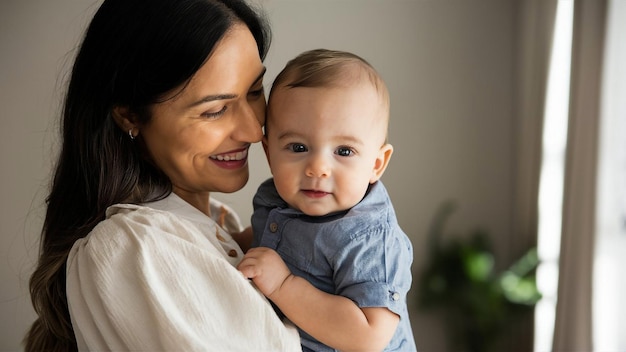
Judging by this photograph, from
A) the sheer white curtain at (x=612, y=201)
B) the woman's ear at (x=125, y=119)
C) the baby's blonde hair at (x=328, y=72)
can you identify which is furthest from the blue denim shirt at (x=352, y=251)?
the sheer white curtain at (x=612, y=201)

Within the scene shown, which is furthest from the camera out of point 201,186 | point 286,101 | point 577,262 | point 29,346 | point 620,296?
point 577,262

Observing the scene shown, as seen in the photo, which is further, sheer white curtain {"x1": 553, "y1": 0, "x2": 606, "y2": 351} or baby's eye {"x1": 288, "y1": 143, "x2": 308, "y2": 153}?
sheer white curtain {"x1": 553, "y1": 0, "x2": 606, "y2": 351}

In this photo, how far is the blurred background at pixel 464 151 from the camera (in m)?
2.79

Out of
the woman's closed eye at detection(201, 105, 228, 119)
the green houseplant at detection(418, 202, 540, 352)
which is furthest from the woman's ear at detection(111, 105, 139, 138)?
the green houseplant at detection(418, 202, 540, 352)

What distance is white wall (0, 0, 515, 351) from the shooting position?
3186 millimetres

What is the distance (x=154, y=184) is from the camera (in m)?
1.54

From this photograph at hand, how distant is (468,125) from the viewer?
3.57 metres

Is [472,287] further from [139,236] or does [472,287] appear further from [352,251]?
[139,236]

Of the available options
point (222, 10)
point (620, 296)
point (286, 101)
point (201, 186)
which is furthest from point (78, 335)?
point (620, 296)

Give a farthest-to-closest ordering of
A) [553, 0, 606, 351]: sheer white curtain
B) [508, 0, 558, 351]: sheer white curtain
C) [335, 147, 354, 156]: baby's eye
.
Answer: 1. [508, 0, 558, 351]: sheer white curtain
2. [553, 0, 606, 351]: sheer white curtain
3. [335, 147, 354, 156]: baby's eye

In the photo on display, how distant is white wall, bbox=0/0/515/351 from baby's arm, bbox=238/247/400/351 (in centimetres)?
210

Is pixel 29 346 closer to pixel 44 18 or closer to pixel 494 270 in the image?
pixel 44 18

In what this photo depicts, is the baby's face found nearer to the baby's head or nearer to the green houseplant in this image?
the baby's head

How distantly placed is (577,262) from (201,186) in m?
1.87
